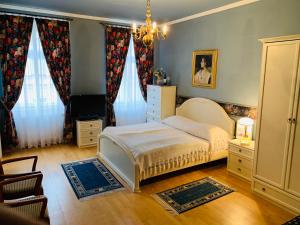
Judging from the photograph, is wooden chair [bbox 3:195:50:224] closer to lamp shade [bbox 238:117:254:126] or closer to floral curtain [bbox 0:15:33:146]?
lamp shade [bbox 238:117:254:126]

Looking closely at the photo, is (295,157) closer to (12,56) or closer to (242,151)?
(242,151)

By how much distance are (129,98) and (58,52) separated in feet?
6.22

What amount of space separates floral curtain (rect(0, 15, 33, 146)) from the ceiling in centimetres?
35

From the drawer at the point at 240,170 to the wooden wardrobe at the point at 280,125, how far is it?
0.41 meters

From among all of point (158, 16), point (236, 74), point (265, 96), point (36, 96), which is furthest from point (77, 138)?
point (265, 96)

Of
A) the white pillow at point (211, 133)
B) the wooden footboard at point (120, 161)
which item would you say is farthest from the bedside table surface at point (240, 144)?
the wooden footboard at point (120, 161)

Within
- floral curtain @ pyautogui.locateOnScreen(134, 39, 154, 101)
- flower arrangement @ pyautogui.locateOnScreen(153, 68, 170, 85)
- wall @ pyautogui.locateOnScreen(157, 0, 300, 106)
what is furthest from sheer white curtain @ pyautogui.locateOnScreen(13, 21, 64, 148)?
wall @ pyautogui.locateOnScreen(157, 0, 300, 106)

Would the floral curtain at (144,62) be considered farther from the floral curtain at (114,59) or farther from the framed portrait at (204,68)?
the framed portrait at (204,68)

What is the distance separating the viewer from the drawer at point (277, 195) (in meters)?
2.71

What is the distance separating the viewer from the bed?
128 inches

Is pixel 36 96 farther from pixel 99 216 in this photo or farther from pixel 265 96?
pixel 265 96

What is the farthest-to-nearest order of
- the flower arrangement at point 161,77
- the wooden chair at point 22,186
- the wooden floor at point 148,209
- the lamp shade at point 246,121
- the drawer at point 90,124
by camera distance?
the flower arrangement at point 161,77, the drawer at point 90,124, the lamp shade at point 246,121, the wooden floor at point 148,209, the wooden chair at point 22,186

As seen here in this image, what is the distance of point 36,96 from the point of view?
4.67 m

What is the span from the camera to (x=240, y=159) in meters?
3.60
